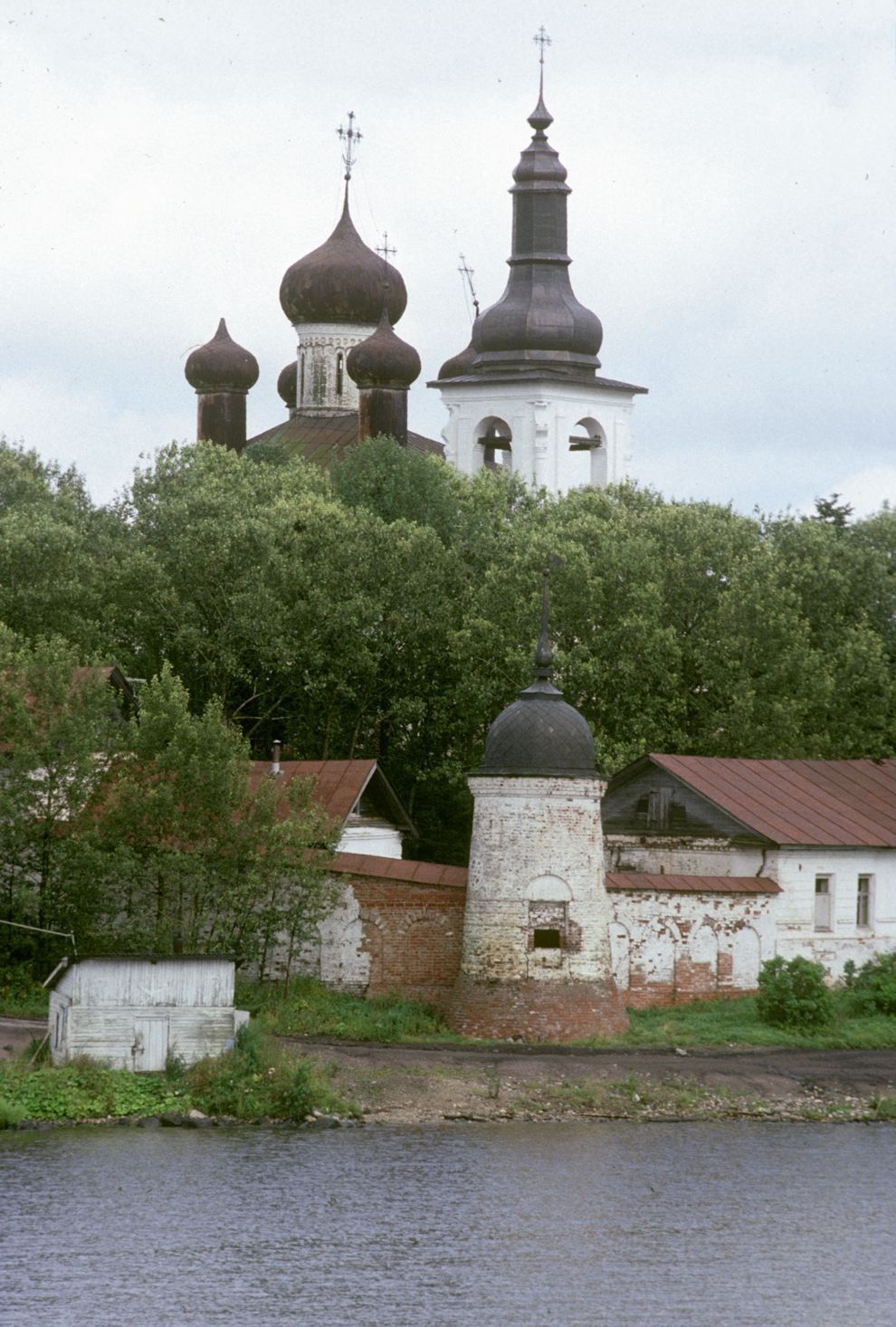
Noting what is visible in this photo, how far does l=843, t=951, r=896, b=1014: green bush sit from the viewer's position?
1682 inches

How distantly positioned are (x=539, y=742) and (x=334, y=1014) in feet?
17.0

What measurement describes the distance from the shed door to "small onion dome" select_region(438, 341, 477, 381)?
44695mm

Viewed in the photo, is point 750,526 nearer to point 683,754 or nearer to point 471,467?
point 683,754

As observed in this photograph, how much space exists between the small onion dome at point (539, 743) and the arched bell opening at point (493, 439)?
37157 mm

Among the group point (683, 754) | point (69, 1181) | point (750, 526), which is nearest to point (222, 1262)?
point (69, 1181)

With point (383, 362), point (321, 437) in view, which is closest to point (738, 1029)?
point (383, 362)

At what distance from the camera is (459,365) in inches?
3174

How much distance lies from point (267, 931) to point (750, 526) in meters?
20.0

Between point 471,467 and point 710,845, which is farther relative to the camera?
point 471,467

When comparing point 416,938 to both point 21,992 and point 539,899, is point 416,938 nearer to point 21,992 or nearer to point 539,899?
point 539,899

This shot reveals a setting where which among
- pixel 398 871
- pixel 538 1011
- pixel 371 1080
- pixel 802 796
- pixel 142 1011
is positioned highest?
pixel 802 796

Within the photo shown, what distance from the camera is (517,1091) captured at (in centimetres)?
3678

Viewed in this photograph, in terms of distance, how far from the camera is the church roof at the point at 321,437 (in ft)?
252

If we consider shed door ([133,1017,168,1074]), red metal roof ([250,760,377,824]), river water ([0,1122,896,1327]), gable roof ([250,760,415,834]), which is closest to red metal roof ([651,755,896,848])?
gable roof ([250,760,415,834])
